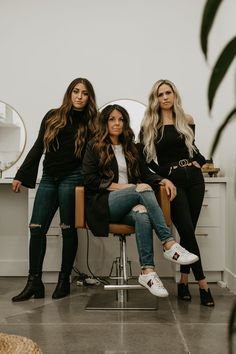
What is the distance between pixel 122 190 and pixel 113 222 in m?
0.20

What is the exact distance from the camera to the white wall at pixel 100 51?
13.0 ft

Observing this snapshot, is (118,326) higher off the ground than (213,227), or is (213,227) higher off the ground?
(213,227)

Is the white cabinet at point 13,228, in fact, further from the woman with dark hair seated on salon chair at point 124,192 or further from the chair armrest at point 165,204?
the chair armrest at point 165,204

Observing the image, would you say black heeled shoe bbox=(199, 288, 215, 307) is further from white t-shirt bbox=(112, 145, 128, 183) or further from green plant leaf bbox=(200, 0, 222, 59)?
green plant leaf bbox=(200, 0, 222, 59)

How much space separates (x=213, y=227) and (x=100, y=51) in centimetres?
182

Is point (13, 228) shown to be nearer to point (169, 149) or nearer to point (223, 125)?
point (169, 149)

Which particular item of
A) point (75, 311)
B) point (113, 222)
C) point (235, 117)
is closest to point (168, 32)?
point (113, 222)

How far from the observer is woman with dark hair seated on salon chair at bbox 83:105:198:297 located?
259cm

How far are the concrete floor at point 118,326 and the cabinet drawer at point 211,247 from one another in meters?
0.44

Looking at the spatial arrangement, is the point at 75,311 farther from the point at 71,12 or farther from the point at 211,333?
the point at 71,12

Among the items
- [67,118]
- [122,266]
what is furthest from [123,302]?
[67,118]

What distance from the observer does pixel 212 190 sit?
137 inches

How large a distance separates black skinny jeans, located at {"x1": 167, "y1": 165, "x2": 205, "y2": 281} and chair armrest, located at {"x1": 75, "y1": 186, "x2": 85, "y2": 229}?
590 millimetres

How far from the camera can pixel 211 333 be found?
7.26 feet
